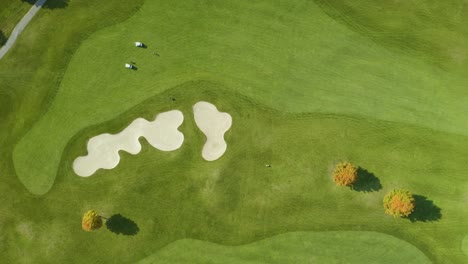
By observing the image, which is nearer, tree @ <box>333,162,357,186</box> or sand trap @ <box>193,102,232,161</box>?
tree @ <box>333,162,357,186</box>

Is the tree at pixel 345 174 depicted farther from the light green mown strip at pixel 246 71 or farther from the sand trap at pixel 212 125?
the sand trap at pixel 212 125

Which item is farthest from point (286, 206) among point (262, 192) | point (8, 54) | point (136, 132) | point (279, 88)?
point (8, 54)

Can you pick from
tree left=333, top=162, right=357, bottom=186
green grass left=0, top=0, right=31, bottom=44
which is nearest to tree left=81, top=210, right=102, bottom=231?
green grass left=0, top=0, right=31, bottom=44

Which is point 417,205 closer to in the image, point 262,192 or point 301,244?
point 301,244

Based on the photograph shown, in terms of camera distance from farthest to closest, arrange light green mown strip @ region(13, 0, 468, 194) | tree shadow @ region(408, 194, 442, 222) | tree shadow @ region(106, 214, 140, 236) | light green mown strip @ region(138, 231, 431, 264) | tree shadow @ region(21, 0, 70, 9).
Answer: tree shadow @ region(21, 0, 70, 9)
light green mown strip @ region(13, 0, 468, 194)
tree shadow @ region(106, 214, 140, 236)
tree shadow @ region(408, 194, 442, 222)
light green mown strip @ region(138, 231, 431, 264)

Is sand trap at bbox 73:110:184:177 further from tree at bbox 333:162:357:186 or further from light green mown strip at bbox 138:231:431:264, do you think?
tree at bbox 333:162:357:186

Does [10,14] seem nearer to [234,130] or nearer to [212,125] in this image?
[212,125]
